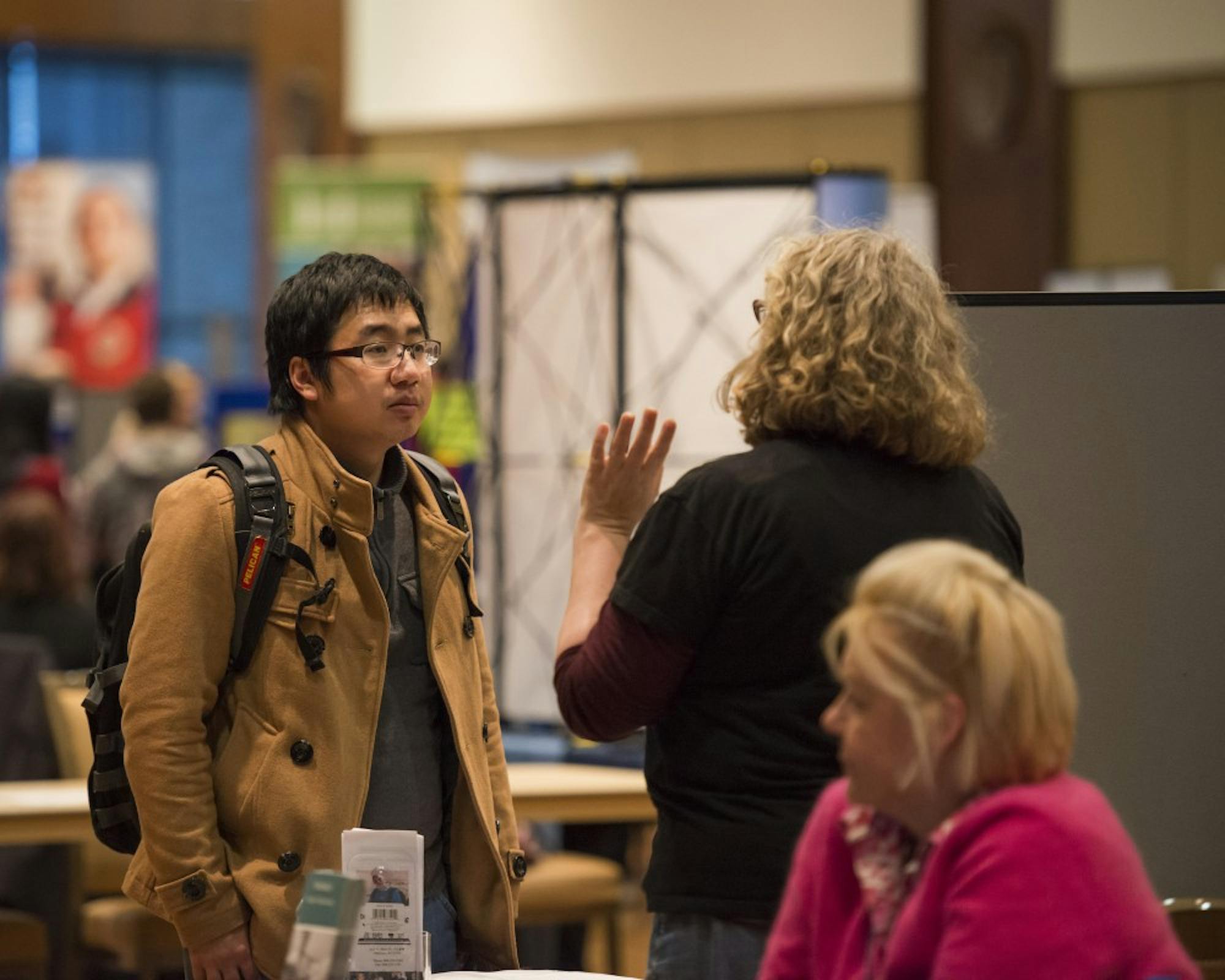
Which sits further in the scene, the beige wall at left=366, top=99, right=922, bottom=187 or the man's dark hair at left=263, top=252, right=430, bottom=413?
the beige wall at left=366, top=99, right=922, bottom=187

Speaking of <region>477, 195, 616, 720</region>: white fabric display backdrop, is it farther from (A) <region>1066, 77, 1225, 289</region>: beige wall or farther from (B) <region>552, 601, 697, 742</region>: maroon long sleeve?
(A) <region>1066, 77, 1225, 289</region>: beige wall

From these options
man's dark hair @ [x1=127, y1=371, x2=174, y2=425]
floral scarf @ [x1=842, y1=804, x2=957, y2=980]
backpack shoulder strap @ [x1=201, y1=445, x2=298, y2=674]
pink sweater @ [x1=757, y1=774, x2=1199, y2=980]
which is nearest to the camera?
pink sweater @ [x1=757, y1=774, x2=1199, y2=980]

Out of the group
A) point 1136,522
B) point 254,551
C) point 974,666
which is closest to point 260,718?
point 254,551

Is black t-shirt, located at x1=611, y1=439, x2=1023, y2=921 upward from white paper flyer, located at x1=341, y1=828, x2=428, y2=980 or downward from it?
upward

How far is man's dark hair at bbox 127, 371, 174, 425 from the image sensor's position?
271 inches

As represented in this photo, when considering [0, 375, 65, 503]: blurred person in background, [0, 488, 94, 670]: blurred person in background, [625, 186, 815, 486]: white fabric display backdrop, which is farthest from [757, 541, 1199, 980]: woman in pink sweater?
[0, 375, 65, 503]: blurred person in background

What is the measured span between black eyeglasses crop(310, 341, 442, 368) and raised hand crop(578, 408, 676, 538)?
0.29 m

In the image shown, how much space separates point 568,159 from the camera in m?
7.24

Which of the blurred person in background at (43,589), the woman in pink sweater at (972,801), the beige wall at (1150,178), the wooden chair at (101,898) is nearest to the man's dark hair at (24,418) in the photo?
the blurred person in background at (43,589)

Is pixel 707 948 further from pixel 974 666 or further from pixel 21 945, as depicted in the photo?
pixel 21 945

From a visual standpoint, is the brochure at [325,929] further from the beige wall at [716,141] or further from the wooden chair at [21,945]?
the beige wall at [716,141]

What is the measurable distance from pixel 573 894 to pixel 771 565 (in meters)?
2.63

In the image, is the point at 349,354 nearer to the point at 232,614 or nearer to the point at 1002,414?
the point at 232,614

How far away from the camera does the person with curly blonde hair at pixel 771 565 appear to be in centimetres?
207
